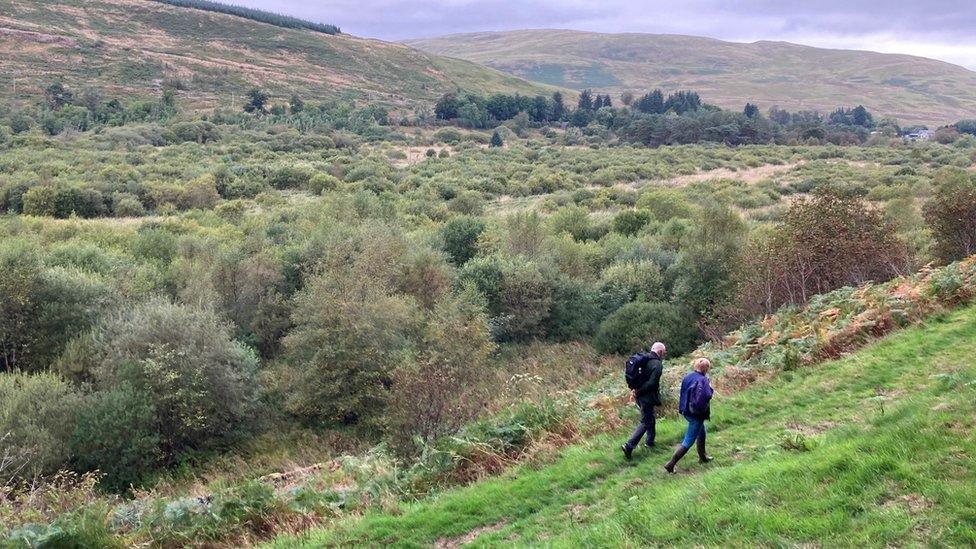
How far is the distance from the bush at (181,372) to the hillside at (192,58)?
92.6m

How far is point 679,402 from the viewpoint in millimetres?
9391

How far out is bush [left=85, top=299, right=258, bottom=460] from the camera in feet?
50.4

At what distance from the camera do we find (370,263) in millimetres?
23031

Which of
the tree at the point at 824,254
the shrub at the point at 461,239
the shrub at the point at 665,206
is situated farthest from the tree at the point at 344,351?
the shrub at the point at 665,206

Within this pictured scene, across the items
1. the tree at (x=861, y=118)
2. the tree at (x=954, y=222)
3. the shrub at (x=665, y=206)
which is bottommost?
the shrub at (x=665, y=206)

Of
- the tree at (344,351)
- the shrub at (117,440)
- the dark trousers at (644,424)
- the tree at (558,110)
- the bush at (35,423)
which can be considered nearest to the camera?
the dark trousers at (644,424)

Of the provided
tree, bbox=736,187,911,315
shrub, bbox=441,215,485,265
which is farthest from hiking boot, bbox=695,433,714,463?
shrub, bbox=441,215,485,265

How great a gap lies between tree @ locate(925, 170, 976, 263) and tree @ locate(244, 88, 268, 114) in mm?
94908

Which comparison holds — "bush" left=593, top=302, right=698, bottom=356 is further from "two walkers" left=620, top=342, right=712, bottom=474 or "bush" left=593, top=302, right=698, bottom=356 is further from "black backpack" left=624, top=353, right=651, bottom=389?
"black backpack" left=624, top=353, right=651, bottom=389

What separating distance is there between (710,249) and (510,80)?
16774 cm

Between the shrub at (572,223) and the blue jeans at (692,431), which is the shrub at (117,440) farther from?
Answer: the shrub at (572,223)

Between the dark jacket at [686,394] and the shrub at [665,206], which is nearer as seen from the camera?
the dark jacket at [686,394]

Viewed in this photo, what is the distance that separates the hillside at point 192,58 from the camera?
4065 inches

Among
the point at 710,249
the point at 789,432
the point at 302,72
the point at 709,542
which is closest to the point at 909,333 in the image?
the point at 789,432
